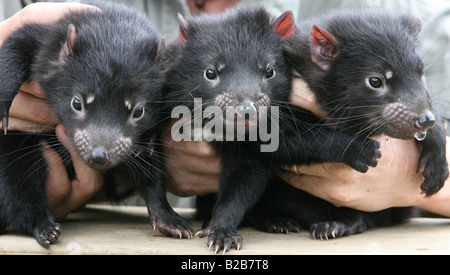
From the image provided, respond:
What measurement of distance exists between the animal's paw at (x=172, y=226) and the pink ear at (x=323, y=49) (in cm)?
140

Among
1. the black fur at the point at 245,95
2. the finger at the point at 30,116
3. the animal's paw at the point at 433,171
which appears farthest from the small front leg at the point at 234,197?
the finger at the point at 30,116

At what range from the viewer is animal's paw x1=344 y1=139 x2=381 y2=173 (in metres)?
3.42

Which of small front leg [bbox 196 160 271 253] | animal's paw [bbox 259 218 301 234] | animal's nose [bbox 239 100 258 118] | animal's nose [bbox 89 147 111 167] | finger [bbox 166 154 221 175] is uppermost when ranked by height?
animal's nose [bbox 239 100 258 118]

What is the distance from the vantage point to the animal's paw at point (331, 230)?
358 cm

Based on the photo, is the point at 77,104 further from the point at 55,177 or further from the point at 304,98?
the point at 304,98

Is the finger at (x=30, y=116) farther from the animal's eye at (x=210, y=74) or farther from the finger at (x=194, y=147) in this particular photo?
the animal's eye at (x=210, y=74)

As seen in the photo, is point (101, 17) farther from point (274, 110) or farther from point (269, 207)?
point (269, 207)

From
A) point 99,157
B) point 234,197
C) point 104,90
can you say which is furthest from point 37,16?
point 234,197

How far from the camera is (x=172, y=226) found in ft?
11.9

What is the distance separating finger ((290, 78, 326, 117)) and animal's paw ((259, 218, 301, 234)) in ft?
2.79

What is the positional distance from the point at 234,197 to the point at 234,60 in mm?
908

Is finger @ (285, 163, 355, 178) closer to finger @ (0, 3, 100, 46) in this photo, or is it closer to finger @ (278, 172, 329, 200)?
finger @ (278, 172, 329, 200)

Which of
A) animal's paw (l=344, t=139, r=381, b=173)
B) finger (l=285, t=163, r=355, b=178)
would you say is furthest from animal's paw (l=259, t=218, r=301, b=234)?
animal's paw (l=344, t=139, r=381, b=173)

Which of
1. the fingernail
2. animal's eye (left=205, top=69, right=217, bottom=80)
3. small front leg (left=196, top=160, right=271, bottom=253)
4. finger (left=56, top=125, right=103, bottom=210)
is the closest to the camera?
small front leg (left=196, top=160, right=271, bottom=253)
